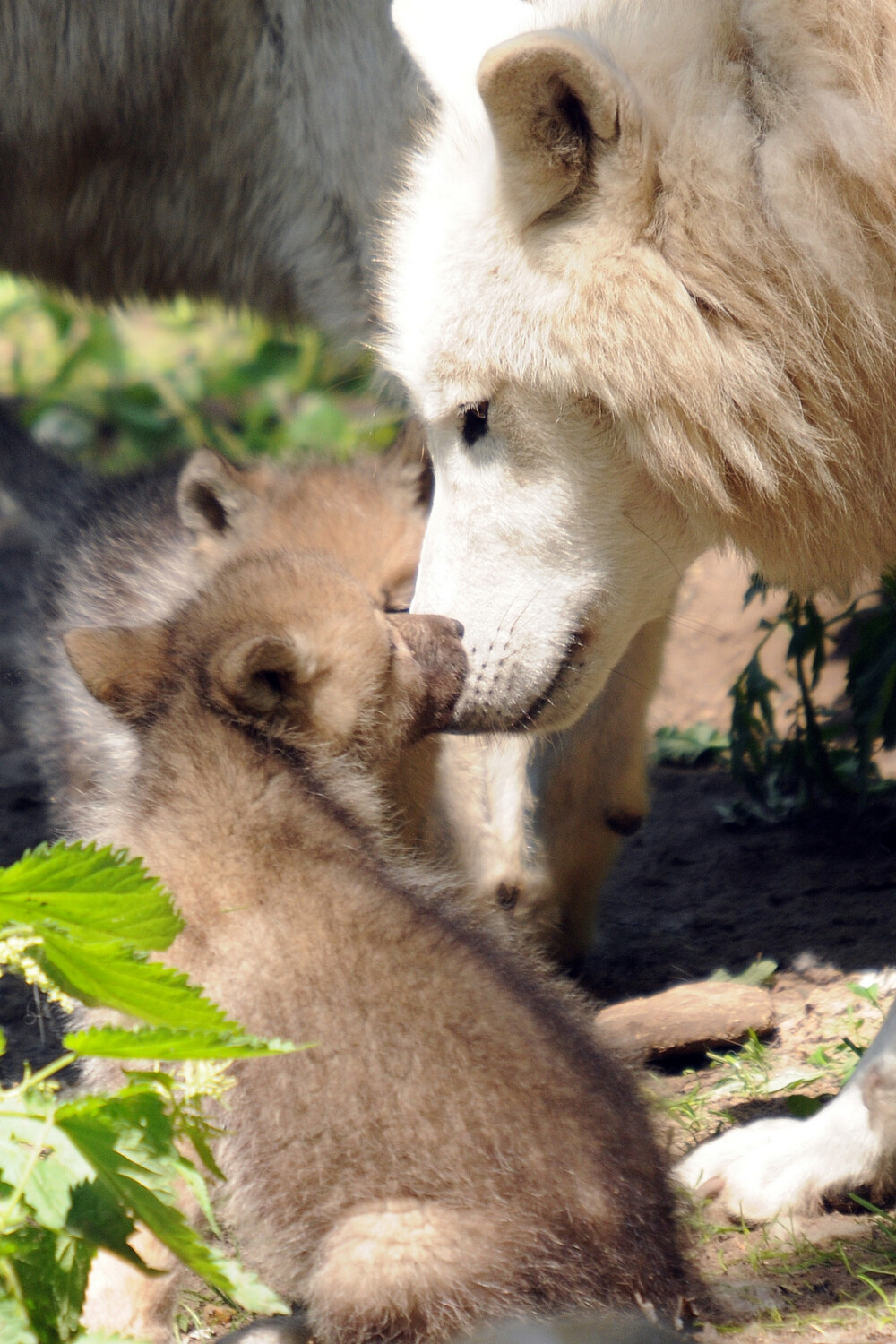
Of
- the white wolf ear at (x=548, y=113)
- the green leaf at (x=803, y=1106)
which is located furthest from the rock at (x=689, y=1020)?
the white wolf ear at (x=548, y=113)

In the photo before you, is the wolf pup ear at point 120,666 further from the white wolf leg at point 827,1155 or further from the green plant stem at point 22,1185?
the white wolf leg at point 827,1155

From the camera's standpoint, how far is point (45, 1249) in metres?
1.60

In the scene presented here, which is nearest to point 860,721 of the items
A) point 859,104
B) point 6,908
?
point 859,104

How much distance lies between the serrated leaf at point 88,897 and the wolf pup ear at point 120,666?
82cm

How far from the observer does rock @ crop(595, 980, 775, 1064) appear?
9.70ft

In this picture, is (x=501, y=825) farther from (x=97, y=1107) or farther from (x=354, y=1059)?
(x=97, y=1107)

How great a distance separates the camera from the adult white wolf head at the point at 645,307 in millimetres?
2080

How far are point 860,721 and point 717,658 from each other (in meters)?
1.53

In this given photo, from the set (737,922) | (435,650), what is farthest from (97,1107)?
(737,922)

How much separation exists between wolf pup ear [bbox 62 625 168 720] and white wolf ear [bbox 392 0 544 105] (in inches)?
46.0

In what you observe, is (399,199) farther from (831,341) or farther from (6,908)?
(6,908)

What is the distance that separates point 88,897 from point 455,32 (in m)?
1.92

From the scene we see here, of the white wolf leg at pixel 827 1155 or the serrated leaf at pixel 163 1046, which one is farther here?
the white wolf leg at pixel 827 1155

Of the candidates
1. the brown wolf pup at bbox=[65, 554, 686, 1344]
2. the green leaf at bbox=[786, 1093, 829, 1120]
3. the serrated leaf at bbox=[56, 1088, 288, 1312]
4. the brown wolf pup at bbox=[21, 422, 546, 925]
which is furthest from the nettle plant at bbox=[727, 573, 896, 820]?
the serrated leaf at bbox=[56, 1088, 288, 1312]
